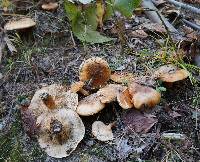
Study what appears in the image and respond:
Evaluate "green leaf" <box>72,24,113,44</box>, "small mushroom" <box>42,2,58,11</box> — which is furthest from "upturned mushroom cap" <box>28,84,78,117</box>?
"small mushroom" <box>42,2,58,11</box>

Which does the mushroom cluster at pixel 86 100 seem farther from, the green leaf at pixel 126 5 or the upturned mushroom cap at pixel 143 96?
the green leaf at pixel 126 5

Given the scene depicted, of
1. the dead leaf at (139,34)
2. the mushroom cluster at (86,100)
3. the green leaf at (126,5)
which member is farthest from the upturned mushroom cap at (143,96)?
the dead leaf at (139,34)

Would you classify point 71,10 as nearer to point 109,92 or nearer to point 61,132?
point 109,92

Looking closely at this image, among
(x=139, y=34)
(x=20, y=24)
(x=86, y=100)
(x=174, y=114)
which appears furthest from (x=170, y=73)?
(x=20, y=24)

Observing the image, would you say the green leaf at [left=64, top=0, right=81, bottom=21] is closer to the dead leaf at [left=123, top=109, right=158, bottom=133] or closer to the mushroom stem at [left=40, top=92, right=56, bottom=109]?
the mushroom stem at [left=40, top=92, right=56, bottom=109]

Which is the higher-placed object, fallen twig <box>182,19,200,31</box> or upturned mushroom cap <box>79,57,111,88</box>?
fallen twig <box>182,19,200,31</box>

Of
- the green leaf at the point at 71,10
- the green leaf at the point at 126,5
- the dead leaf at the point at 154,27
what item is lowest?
the dead leaf at the point at 154,27

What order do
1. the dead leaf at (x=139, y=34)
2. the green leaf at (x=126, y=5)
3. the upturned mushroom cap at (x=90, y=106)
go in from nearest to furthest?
1. the upturned mushroom cap at (x=90, y=106)
2. the green leaf at (x=126, y=5)
3. the dead leaf at (x=139, y=34)
